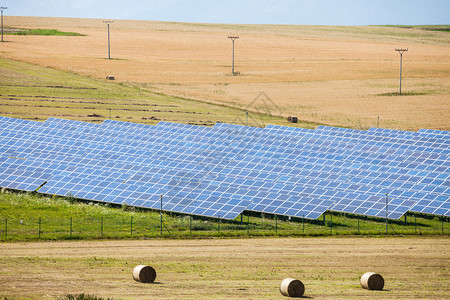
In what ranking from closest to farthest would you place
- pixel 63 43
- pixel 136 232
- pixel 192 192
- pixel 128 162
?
1. pixel 136 232
2. pixel 192 192
3. pixel 128 162
4. pixel 63 43

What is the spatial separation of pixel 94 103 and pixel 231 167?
43.2 metres

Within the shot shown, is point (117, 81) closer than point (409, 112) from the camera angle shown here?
No

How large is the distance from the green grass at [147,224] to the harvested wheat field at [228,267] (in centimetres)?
161

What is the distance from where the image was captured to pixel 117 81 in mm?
130500

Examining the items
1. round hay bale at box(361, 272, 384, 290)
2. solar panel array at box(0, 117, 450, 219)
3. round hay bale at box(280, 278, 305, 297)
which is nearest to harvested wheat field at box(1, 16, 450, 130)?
solar panel array at box(0, 117, 450, 219)

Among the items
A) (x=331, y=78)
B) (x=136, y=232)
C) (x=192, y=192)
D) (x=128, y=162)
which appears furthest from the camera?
(x=331, y=78)

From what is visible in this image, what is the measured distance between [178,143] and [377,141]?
19021 millimetres

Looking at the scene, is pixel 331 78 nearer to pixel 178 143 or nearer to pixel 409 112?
pixel 409 112

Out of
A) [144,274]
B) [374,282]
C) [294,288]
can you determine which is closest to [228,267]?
[144,274]

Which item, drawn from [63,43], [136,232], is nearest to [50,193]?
[136,232]

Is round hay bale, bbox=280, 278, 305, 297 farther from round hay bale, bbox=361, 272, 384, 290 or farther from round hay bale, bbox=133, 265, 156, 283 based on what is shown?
round hay bale, bbox=133, 265, 156, 283

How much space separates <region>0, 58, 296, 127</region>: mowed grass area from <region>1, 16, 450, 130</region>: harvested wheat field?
4.65 meters

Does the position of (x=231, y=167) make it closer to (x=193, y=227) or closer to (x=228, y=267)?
(x=193, y=227)

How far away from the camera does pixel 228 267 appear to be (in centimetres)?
5234
